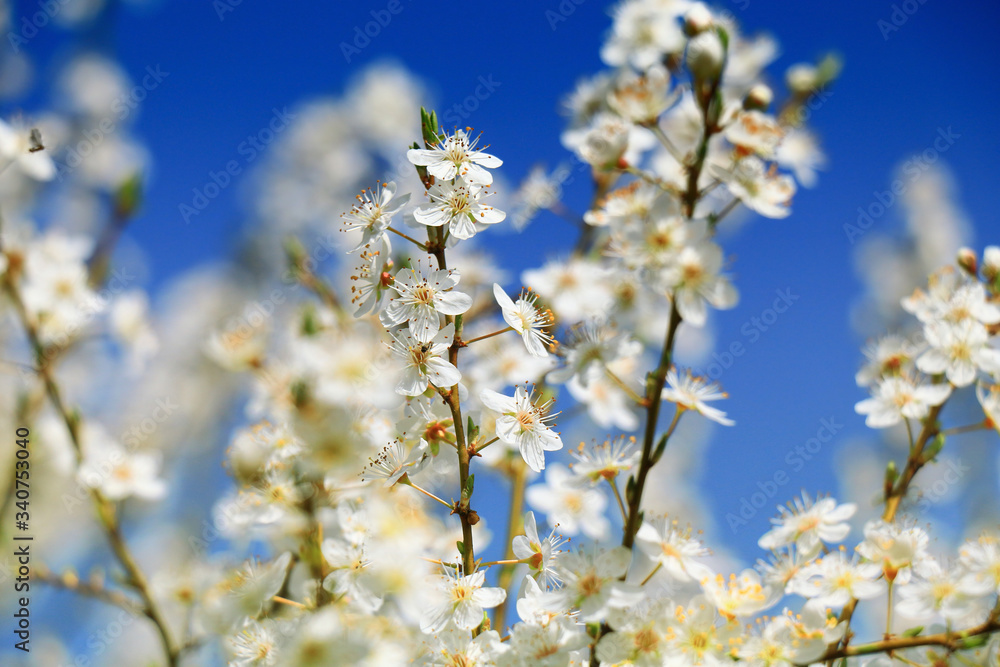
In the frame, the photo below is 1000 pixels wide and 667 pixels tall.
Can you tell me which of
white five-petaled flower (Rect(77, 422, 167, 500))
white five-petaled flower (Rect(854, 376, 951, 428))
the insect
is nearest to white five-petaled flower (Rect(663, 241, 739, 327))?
white five-petaled flower (Rect(854, 376, 951, 428))

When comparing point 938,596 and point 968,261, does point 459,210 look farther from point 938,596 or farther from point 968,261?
point 968,261

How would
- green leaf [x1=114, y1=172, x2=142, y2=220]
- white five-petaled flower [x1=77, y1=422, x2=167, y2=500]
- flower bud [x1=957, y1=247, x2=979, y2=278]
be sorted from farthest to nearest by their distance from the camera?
green leaf [x1=114, y1=172, x2=142, y2=220]
white five-petaled flower [x1=77, y1=422, x2=167, y2=500]
flower bud [x1=957, y1=247, x2=979, y2=278]

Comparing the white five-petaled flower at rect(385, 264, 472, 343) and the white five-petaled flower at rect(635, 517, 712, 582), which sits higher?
the white five-petaled flower at rect(385, 264, 472, 343)

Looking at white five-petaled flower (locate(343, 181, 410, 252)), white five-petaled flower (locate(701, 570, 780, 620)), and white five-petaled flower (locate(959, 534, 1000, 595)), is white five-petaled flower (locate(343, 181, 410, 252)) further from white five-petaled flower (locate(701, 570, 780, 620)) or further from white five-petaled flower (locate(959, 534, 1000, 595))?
white five-petaled flower (locate(959, 534, 1000, 595))

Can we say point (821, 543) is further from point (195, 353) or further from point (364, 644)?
point (195, 353)

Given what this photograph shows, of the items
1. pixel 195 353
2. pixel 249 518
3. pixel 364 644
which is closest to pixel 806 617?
pixel 364 644

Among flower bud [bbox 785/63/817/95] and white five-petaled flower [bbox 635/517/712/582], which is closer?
white five-petaled flower [bbox 635/517/712/582]

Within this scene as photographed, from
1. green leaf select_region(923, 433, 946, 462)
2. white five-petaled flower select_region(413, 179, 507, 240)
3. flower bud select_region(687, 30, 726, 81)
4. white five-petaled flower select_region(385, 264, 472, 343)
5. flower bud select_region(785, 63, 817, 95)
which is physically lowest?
white five-petaled flower select_region(385, 264, 472, 343)

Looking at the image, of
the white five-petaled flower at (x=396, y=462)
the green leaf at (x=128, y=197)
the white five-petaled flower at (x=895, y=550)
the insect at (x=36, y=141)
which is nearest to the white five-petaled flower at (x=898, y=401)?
the white five-petaled flower at (x=895, y=550)
